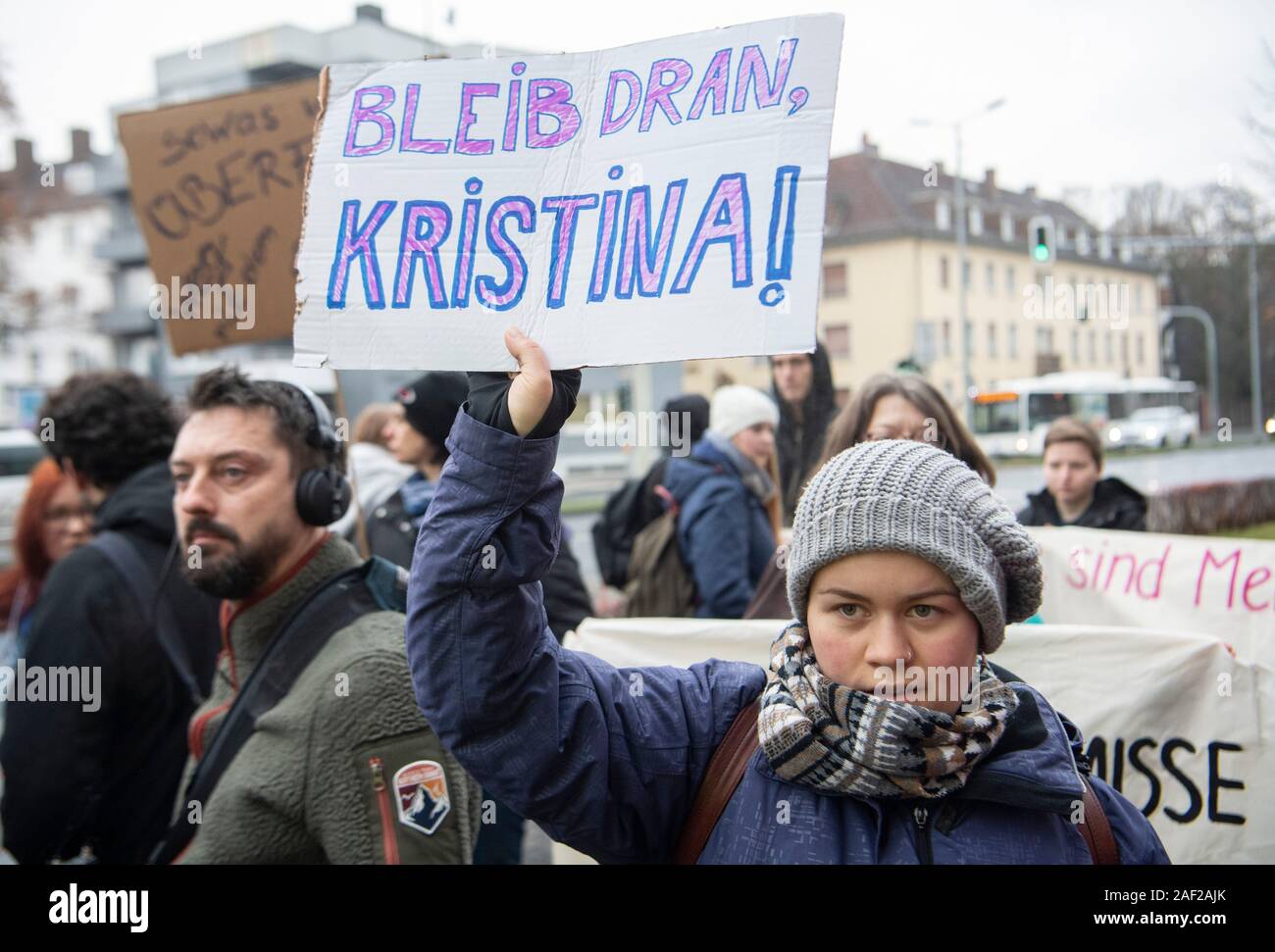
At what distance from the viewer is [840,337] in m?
33.4

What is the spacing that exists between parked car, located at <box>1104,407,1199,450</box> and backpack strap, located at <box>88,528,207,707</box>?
19588 mm

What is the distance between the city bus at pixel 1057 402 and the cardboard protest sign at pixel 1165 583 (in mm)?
18064

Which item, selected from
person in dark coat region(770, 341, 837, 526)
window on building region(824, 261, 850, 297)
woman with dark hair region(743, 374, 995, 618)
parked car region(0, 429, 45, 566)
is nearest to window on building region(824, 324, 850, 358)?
window on building region(824, 261, 850, 297)

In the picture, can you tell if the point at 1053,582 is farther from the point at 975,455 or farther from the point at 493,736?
the point at 493,736

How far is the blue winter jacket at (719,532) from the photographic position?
13.9 ft

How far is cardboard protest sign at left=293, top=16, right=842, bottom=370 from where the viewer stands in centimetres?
166

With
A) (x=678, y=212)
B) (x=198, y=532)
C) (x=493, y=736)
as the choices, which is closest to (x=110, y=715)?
(x=198, y=532)

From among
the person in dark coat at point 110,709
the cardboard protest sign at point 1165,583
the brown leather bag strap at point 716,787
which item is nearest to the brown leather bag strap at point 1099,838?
the brown leather bag strap at point 716,787

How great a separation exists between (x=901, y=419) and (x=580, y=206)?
1.71m

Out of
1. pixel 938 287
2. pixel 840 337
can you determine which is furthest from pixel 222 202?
pixel 938 287

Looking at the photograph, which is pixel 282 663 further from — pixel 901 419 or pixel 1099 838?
pixel 901 419

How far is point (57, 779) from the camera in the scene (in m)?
2.64

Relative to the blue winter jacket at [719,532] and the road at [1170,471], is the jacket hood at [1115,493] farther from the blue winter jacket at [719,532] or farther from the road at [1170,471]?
the blue winter jacket at [719,532]
